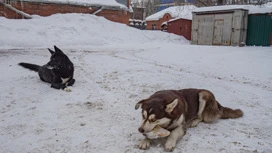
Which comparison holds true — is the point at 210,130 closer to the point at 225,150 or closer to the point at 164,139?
the point at 225,150

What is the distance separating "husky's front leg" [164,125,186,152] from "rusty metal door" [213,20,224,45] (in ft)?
55.7

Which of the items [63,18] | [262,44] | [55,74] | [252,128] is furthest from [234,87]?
[63,18]

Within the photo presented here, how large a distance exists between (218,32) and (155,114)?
1758 cm

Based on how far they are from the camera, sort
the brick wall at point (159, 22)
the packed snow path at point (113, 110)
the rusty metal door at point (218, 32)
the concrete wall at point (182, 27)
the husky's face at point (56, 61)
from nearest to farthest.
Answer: the packed snow path at point (113, 110)
the husky's face at point (56, 61)
the rusty metal door at point (218, 32)
the concrete wall at point (182, 27)
the brick wall at point (159, 22)

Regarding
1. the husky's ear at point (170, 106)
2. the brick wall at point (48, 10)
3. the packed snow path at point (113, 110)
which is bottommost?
the packed snow path at point (113, 110)

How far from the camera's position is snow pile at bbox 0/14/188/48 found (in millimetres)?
14557

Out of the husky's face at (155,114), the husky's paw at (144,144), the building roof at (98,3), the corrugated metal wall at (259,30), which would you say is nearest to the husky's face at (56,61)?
the husky's face at (155,114)

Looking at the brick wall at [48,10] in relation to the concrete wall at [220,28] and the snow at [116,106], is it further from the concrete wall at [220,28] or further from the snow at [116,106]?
the snow at [116,106]

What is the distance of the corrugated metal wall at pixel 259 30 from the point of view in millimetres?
16219

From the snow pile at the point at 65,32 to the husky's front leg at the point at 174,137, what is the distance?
521 inches

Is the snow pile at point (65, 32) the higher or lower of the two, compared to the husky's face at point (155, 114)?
higher

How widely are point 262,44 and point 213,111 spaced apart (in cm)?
1559

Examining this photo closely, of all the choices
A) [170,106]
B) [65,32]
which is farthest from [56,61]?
[65,32]

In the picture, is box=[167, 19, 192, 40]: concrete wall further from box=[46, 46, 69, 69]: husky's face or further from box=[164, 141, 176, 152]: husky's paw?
box=[164, 141, 176, 152]: husky's paw
